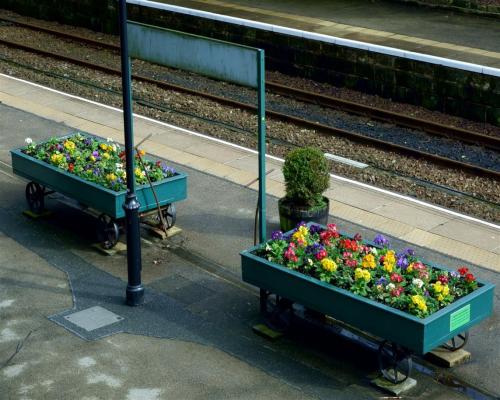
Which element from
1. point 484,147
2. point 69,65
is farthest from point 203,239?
point 69,65

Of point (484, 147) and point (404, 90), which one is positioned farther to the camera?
point (404, 90)

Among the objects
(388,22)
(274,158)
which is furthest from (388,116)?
(388,22)

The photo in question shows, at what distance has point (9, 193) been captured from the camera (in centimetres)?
1502

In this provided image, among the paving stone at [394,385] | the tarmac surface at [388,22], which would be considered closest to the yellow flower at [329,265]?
the paving stone at [394,385]

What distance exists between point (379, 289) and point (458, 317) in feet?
2.64

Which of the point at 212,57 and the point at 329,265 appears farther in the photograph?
the point at 212,57

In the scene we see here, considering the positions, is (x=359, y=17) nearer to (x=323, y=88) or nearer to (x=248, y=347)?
(x=323, y=88)

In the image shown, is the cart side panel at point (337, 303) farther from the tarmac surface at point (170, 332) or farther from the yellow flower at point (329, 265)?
the tarmac surface at point (170, 332)

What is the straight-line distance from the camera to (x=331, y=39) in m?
21.8

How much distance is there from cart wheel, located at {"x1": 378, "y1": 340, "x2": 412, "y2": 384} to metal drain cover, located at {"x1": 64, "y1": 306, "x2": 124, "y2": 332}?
3.12 m

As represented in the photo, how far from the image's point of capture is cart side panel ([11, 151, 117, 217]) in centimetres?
1258

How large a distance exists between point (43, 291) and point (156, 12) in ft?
50.6

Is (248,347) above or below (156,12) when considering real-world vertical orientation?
below

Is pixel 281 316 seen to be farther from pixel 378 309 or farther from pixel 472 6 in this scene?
pixel 472 6
